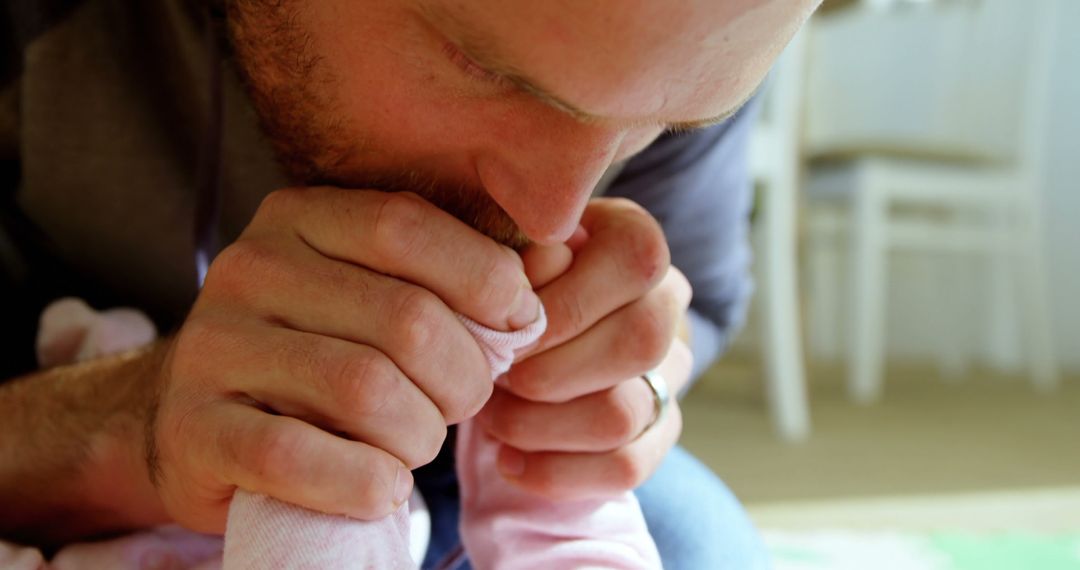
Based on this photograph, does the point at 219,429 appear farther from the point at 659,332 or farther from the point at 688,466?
the point at 688,466

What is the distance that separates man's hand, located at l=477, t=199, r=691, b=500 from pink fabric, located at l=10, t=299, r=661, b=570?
0.08 feet

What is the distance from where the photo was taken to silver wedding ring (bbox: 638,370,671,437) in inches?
19.7

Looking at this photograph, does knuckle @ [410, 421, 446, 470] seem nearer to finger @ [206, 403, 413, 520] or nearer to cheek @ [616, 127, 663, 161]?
finger @ [206, 403, 413, 520]

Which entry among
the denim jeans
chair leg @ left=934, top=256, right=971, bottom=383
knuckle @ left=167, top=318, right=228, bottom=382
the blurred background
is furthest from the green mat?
chair leg @ left=934, top=256, right=971, bottom=383

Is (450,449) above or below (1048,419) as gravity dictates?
above

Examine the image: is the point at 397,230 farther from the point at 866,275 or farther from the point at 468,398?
the point at 866,275

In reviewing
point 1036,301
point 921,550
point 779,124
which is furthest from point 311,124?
point 1036,301

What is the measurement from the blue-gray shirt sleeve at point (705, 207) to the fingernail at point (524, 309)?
310mm

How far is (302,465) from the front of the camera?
0.34m

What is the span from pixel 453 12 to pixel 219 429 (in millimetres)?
182

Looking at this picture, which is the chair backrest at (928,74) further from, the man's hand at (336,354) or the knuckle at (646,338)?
the man's hand at (336,354)

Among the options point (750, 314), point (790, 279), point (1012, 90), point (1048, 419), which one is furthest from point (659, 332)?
point (1012, 90)

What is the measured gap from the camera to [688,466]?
2.03 feet

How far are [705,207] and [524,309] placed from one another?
41cm
